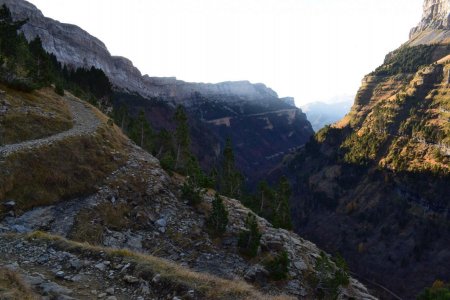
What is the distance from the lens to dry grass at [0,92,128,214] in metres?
35.3

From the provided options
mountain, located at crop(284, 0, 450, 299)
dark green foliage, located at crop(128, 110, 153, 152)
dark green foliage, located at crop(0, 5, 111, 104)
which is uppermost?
dark green foliage, located at crop(0, 5, 111, 104)

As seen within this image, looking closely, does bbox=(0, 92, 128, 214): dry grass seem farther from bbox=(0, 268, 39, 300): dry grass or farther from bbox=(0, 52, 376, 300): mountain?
bbox=(0, 268, 39, 300): dry grass

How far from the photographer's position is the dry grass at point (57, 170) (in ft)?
116

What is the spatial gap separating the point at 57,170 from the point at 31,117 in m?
13.1

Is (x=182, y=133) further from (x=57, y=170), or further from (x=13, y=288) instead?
(x=13, y=288)

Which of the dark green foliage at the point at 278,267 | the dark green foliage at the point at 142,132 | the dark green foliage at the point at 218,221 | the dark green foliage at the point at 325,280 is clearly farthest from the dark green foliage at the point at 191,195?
the dark green foliage at the point at 142,132

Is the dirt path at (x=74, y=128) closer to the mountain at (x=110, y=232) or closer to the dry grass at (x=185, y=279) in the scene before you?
the mountain at (x=110, y=232)

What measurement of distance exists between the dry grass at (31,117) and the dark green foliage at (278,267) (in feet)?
104

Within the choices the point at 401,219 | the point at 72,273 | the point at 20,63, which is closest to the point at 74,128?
the point at 20,63

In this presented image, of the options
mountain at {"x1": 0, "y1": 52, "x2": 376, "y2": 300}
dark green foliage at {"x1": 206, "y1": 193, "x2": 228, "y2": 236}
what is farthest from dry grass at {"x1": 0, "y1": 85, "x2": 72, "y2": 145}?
dark green foliage at {"x1": 206, "y1": 193, "x2": 228, "y2": 236}

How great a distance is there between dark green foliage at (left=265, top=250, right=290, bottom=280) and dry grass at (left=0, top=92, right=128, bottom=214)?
2133 centimetres

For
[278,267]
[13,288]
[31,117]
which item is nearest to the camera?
[13,288]

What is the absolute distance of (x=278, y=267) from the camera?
40.9 metres

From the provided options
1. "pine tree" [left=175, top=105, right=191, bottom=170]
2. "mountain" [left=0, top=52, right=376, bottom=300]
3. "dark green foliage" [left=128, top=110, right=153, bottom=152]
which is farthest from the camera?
"dark green foliage" [left=128, top=110, right=153, bottom=152]
